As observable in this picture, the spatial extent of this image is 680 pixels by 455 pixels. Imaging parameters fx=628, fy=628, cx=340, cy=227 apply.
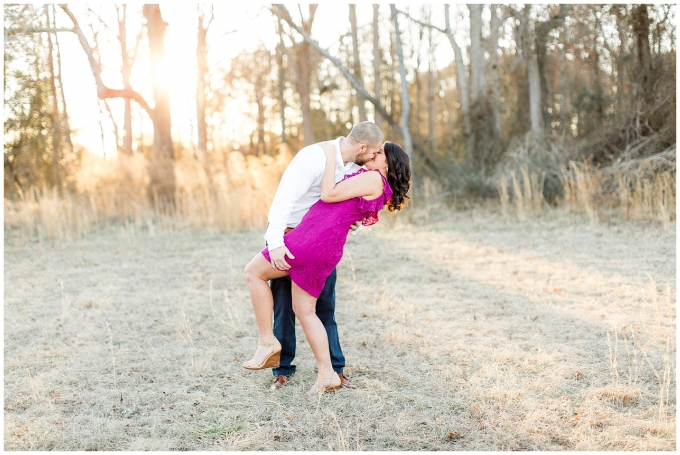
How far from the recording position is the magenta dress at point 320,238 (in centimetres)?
333

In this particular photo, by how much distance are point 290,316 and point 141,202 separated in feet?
32.9

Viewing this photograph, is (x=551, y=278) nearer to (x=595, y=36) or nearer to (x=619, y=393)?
(x=619, y=393)

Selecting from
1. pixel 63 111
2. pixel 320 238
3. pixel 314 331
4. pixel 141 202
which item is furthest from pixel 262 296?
pixel 63 111

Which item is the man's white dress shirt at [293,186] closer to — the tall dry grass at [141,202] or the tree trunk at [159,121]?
the tall dry grass at [141,202]

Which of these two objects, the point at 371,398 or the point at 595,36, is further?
the point at 595,36

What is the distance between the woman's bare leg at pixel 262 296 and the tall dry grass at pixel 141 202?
7212mm

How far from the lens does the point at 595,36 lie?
1341 centimetres

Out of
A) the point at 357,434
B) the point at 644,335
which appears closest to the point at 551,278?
the point at 644,335

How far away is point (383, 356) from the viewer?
4.30 metres

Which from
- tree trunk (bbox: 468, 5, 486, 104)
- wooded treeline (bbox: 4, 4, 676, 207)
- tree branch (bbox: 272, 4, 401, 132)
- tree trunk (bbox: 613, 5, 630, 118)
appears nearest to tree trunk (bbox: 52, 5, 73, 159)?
wooded treeline (bbox: 4, 4, 676, 207)

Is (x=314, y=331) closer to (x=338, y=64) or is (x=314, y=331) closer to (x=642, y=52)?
(x=338, y=64)

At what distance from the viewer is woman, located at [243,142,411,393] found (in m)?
3.32

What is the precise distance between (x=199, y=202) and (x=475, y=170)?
206 inches

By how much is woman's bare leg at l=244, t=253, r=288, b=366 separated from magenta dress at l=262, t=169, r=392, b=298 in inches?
2.7
